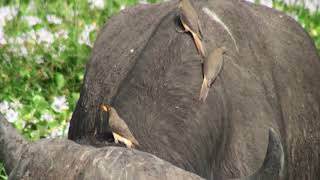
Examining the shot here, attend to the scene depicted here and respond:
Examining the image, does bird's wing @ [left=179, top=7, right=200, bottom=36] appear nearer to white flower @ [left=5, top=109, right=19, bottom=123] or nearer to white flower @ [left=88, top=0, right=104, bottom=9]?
white flower @ [left=5, top=109, right=19, bottom=123]

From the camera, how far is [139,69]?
6.02 meters

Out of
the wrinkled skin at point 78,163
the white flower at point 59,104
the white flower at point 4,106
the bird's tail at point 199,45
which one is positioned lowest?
the white flower at point 59,104

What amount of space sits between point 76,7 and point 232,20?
4770 mm

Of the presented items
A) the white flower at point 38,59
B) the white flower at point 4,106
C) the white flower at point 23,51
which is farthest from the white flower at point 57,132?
the white flower at point 23,51

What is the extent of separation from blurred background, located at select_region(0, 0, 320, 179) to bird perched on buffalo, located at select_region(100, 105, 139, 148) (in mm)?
2751

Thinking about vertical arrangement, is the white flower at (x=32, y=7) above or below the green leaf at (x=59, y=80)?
below

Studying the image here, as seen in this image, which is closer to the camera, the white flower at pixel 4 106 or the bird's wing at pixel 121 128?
the bird's wing at pixel 121 128

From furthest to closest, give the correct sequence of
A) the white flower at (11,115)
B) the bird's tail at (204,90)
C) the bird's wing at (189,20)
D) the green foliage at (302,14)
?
the green foliage at (302,14) < the white flower at (11,115) < the bird's wing at (189,20) < the bird's tail at (204,90)

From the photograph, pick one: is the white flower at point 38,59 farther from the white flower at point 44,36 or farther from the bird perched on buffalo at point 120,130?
the bird perched on buffalo at point 120,130

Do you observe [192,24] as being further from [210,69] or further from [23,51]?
[23,51]

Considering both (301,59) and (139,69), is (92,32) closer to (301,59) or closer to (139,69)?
(301,59)

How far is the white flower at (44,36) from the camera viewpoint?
10.5m

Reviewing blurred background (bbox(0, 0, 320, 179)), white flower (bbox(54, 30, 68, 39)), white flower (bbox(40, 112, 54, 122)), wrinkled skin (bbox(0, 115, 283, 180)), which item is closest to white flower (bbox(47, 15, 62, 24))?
blurred background (bbox(0, 0, 320, 179))

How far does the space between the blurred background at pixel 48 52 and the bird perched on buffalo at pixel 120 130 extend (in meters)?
2.75
